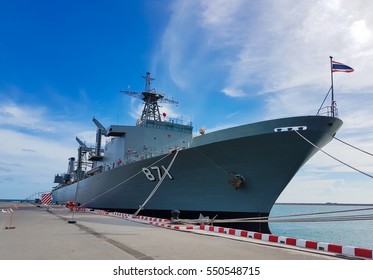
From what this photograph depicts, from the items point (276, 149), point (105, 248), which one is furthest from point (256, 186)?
point (105, 248)

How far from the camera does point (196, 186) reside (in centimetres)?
1454

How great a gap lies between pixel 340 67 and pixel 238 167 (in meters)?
5.65

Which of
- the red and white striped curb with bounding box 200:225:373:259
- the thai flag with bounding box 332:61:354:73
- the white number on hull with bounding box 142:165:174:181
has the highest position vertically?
the thai flag with bounding box 332:61:354:73

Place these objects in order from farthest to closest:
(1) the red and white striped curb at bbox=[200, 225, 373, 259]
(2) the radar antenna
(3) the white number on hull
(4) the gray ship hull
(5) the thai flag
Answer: (2) the radar antenna
(3) the white number on hull
(4) the gray ship hull
(5) the thai flag
(1) the red and white striped curb at bbox=[200, 225, 373, 259]

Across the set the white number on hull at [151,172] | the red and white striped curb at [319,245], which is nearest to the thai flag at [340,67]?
the red and white striped curb at [319,245]

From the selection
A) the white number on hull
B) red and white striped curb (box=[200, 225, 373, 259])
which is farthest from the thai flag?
the white number on hull

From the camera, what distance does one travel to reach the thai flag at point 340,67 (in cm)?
1150

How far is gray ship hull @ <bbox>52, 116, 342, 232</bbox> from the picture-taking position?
12.0 metres

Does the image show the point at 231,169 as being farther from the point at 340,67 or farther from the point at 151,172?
the point at 340,67

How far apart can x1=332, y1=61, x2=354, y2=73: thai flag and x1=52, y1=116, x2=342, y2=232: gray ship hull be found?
6.20 ft

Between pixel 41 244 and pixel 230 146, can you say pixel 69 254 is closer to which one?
pixel 41 244

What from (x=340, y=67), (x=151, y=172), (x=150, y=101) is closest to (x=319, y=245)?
(x=340, y=67)

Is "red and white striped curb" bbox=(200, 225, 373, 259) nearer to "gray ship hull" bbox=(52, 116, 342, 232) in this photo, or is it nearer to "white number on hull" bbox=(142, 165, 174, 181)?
"gray ship hull" bbox=(52, 116, 342, 232)
